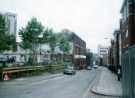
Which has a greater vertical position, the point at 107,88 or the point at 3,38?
the point at 3,38

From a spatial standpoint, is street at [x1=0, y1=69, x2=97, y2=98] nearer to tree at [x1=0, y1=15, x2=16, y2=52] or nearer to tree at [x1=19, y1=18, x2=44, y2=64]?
tree at [x1=0, y1=15, x2=16, y2=52]

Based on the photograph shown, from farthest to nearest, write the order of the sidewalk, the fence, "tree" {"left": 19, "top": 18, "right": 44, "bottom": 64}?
"tree" {"left": 19, "top": 18, "right": 44, "bottom": 64}, the sidewalk, the fence

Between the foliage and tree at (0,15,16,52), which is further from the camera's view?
the foliage

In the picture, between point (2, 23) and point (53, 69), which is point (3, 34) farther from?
point (53, 69)

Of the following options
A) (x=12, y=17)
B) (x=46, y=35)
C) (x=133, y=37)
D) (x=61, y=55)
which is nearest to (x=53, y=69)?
(x=46, y=35)

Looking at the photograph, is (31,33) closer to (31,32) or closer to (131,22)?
(31,32)

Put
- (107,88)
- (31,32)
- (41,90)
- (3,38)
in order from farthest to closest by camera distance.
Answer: (31,32) → (3,38) → (107,88) → (41,90)

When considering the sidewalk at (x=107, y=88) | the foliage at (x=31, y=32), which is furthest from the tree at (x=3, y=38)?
the sidewalk at (x=107, y=88)

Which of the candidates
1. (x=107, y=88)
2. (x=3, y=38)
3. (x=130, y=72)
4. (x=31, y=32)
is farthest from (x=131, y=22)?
(x=130, y=72)

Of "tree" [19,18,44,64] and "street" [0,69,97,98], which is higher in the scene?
"tree" [19,18,44,64]

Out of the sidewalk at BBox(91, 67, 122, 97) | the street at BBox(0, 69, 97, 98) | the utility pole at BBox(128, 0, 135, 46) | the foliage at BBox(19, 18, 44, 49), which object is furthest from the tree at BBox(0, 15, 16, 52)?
the utility pole at BBox(128, 0, 135, 46)

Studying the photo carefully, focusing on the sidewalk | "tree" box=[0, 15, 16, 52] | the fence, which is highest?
"tree" box=[0, 15, 16, 52]

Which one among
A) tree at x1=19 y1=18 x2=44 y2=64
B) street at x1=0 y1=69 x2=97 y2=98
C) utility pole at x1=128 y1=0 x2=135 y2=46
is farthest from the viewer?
tree at x1=19 y1=18 x2=44 y2=64

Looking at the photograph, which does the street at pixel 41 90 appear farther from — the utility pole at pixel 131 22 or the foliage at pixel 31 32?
the foliage at pixel 31 32
